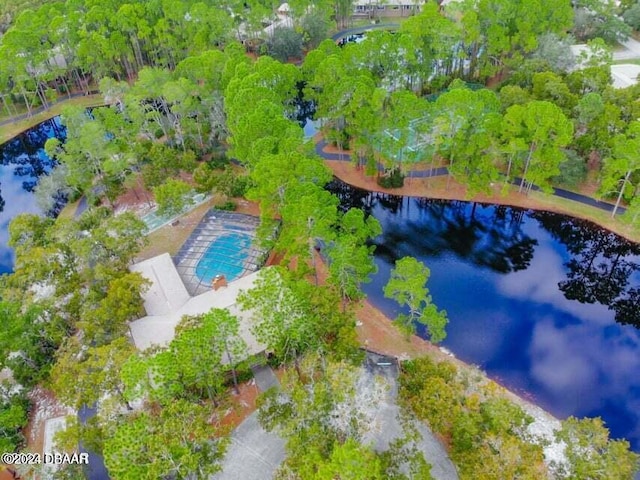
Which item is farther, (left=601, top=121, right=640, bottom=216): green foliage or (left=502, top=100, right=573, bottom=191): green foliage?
(left=502, top=100, right=573, bottom=191): green foliage

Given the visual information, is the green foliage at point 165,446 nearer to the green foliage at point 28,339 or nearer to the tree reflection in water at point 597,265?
the green foliage at point 28,339

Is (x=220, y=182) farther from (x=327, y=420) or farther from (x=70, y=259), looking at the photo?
(x=327, y=420)

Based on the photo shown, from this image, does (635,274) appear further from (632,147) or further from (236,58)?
(236,58)

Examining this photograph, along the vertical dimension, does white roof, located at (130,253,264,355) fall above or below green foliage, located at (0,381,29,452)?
above

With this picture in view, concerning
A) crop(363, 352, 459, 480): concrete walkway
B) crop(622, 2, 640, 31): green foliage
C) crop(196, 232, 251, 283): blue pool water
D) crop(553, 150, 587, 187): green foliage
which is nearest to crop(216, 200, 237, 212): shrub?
crop(196, 232, 251, 283): blue pool water

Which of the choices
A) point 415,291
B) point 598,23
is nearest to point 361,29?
point 598,23

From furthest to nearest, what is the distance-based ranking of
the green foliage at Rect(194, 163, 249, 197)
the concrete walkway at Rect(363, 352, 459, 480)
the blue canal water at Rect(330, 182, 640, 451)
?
the green foliage at Rect(194, 163, 249, 197)
the blue canal water at Rect(330, 182, 640, 451)
the concrete walkway at Rect(363, 352, 459, 480)

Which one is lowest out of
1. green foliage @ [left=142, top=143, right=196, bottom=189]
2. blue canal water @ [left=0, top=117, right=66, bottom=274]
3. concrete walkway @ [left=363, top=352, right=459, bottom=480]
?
concrete walkway @ [left=363, top=352, right=459, bottom=480]

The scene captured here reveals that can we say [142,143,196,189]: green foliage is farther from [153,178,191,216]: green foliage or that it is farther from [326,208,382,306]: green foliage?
[326,208,382,306]: green foliage
